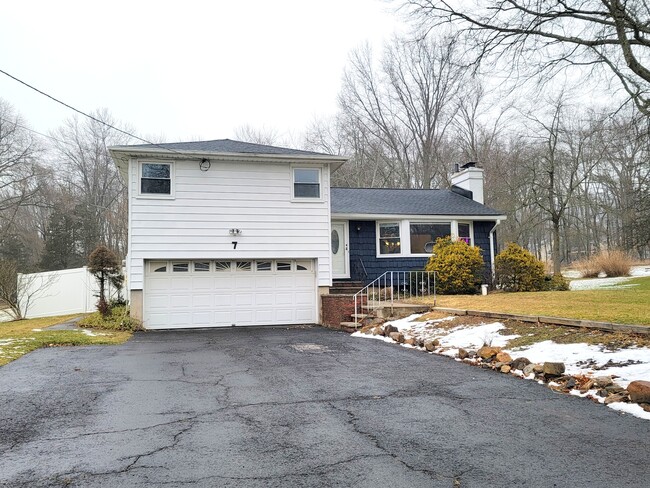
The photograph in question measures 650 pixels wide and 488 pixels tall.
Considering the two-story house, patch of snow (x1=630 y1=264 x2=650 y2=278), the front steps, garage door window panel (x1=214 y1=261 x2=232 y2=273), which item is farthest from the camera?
patch of snow (x1=630 y1=264 x2=650 y2=278)

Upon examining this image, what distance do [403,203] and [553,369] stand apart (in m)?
12.8

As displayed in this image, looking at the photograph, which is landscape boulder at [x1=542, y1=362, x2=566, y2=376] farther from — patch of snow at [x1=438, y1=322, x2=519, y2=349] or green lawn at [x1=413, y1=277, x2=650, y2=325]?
green lawn at [x1=413, y1=277, x2=650, y2=325]

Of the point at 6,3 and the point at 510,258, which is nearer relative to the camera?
the point at 6,3

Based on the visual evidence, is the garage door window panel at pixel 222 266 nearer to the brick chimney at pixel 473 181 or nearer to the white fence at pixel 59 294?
the white fence at pixel 59 294

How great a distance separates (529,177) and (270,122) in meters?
19.6

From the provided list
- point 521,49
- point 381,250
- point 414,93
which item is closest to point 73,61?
point 381,250

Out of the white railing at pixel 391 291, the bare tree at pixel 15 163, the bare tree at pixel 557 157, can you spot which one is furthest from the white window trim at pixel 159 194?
the bare tree at pixel 15 163

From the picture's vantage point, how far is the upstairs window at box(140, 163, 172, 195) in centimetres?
1394

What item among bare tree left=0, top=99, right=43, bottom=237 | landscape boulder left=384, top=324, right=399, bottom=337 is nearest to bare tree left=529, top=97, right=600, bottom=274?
landscape boulder left=384, top=324, right=399, bottom=337

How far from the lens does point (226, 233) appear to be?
14.4 metres

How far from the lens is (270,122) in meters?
36.9

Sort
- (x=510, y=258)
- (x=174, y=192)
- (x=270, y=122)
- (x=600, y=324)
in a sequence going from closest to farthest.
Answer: (x=600, y=324)
(x=174, y=192)
(x=510, y=258)
(x=270, y=122)

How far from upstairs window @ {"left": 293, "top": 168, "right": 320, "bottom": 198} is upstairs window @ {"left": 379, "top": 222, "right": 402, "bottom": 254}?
3.38 m

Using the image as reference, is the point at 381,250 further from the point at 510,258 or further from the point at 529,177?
the point at 529,177
